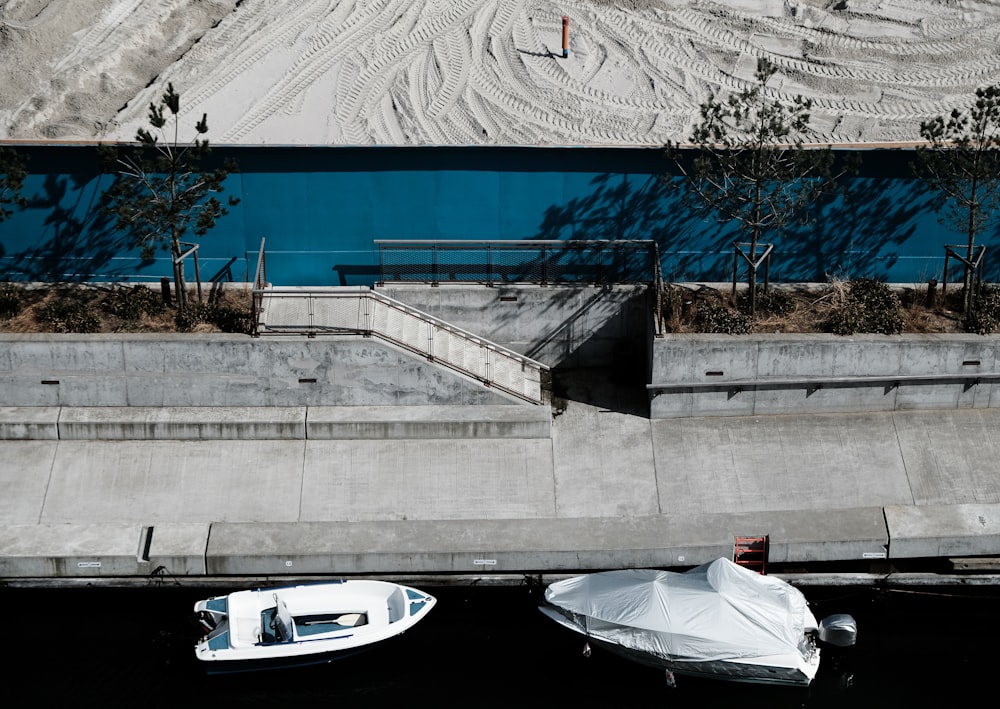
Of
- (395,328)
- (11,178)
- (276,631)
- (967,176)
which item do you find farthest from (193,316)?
(967,176)

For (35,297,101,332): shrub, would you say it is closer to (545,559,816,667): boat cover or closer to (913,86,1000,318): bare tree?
(545,559,816,667): boat cover

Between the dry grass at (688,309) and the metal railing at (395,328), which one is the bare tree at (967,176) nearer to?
the dry grass at (688,309)

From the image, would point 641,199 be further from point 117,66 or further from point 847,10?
point 117,66

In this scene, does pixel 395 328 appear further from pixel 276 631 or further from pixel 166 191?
pixel 276 631

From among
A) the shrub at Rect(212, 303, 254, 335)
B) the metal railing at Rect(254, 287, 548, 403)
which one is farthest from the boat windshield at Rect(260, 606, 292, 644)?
the shrub at Rect(212, 303, 254, 335)

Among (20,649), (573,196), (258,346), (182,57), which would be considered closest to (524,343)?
(573,196)
